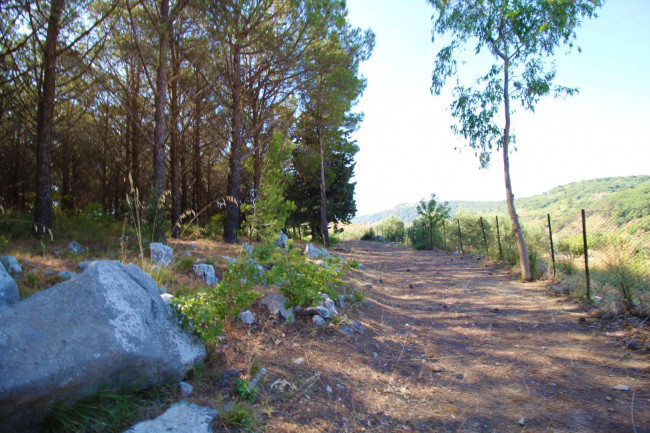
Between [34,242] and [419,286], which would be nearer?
[34,242]

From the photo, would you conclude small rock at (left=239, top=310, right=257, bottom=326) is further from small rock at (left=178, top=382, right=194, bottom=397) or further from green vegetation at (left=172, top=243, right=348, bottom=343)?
small rock at (left=178, top=382, right=194, bottom=397)

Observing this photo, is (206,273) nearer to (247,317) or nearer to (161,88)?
(247,317)

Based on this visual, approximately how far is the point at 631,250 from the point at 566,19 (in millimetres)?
5747

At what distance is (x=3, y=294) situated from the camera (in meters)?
2.51

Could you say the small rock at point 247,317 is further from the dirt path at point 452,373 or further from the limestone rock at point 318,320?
the limestone rock at point 318,320

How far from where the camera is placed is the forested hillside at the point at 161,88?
774 cm

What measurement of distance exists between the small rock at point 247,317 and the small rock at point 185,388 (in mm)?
1338

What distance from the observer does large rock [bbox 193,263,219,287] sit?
4.81 meters

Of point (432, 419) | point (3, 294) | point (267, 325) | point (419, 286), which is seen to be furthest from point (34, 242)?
point (419, 286)

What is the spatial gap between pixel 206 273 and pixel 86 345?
294 cm

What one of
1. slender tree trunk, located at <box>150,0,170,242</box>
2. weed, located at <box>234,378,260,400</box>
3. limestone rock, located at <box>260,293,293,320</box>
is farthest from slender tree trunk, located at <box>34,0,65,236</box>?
weed, located at <box>234,378,260,400</box>

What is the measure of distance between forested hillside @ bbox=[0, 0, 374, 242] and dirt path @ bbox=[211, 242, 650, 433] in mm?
2992

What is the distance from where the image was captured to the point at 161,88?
26.1 ft

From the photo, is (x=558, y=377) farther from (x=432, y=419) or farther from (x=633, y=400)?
(x=432, y=419)
